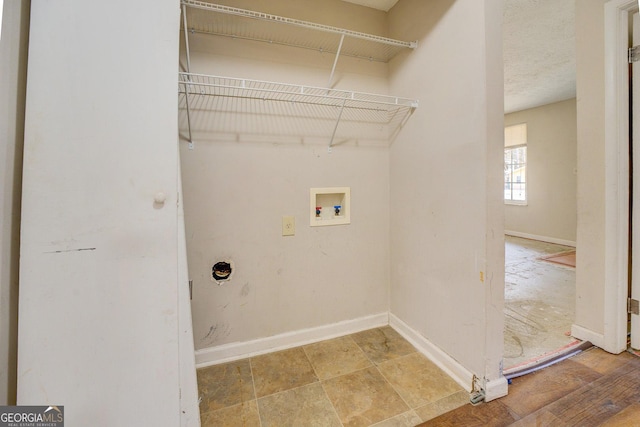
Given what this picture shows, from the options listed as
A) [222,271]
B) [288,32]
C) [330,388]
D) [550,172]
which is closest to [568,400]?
[330,388]

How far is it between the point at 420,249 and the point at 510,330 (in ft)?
3.28

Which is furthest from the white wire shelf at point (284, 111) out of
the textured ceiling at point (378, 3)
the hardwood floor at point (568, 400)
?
the hardwood floor at point (568, 400)

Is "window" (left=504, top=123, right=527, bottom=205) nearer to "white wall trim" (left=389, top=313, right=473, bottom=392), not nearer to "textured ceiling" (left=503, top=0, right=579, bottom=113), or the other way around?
"textured ceiling" (left=503, top=0, right=579, bottom=113)

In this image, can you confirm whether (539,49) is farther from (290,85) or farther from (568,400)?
(568,400)

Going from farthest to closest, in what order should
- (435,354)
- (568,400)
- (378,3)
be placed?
(378,3) < (435,354) < (568,400)

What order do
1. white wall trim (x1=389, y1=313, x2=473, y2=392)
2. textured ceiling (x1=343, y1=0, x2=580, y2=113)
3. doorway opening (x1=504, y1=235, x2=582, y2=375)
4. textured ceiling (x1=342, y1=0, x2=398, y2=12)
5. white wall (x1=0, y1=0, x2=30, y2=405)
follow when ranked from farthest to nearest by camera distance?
textured ceiling (x1=343, y1=0, x2=580, y2=113), textured ceiling (x1=342, y1=0, x2=398, y2=12), doorway opening (x1=504, y1=235, x2=582, y2=375), white wall trim (x1=389, y1=313, x2=473, y2=392), white wall (x1=0, y1=0, x2=30, y2=405)

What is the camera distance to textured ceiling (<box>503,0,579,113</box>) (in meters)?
2.08

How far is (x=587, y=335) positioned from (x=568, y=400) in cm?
77

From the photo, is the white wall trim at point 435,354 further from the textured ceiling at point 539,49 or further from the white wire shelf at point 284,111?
the textured ceiling at point 539,49

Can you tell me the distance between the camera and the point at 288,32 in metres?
1.59

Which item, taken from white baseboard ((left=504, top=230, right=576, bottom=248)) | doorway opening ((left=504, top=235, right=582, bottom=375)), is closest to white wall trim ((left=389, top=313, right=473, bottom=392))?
doorway opening ((left=504, top=235, right=582, bottom=375))

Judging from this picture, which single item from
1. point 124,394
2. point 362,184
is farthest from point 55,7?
point 362,184

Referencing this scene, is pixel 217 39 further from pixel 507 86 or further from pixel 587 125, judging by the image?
pixel 507 86

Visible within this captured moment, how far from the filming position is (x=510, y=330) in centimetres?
183
